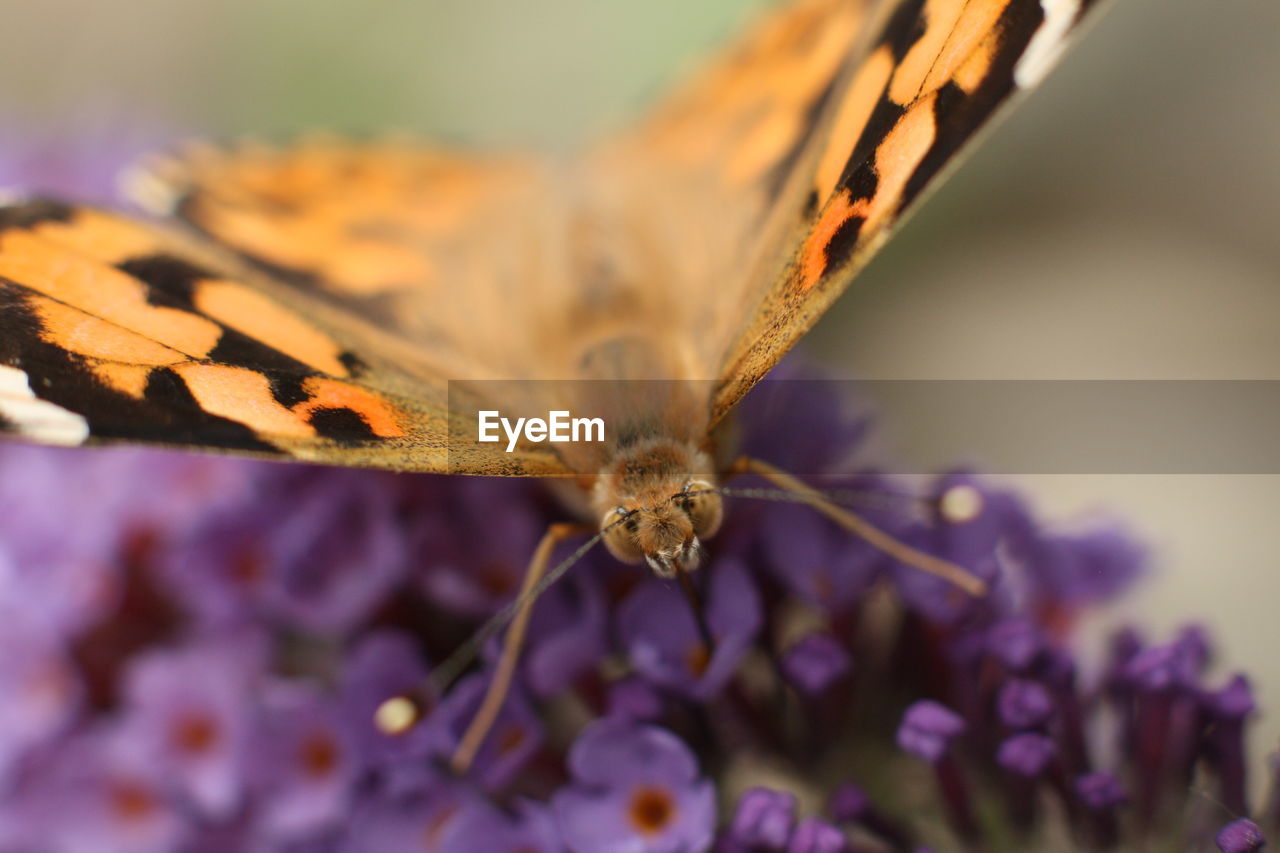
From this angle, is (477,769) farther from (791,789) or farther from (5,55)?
(5,55)

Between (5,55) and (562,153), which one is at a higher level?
(5,55)

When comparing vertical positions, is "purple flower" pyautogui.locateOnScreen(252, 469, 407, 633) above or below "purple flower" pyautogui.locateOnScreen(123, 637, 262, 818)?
above

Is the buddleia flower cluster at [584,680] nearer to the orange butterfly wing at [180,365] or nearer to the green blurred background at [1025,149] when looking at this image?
the orange butterfly wing at [180,365]

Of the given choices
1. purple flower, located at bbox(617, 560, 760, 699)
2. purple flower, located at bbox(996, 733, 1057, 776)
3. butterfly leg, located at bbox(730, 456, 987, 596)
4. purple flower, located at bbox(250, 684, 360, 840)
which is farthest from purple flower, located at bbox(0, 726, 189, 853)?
purple flower, located at bbox(996, 733, 1057, 776)

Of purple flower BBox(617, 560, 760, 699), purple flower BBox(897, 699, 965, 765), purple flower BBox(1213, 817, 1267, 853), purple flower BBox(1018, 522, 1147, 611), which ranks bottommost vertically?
purple flower BBox(1213, 817, 1267, 853)

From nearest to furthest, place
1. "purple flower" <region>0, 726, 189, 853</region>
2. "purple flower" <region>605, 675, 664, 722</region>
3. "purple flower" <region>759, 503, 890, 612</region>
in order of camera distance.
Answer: "purple flower" <region>605, 675, 664, 722</region> < "purple flower" <region>759, 503, 890, 612</region> < "purple flower" <region>0, 726, 189, 853</region>

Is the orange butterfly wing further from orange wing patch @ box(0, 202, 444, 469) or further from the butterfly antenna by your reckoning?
the butterfly antenna

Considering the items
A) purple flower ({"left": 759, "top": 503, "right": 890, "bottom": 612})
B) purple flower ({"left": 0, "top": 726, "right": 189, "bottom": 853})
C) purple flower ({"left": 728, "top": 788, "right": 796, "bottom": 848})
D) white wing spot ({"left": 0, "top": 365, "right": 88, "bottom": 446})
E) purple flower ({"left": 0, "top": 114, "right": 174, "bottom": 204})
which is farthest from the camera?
purple flower ({"left": 0, "top": 114, "right": 174, "bottom": 204})

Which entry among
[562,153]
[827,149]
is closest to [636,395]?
[827,149]
